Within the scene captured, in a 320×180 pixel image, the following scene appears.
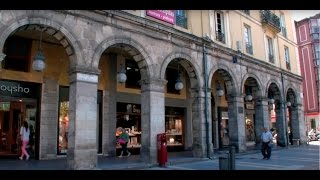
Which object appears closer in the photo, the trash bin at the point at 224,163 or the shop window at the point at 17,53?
the trash bin at the point at 224,163

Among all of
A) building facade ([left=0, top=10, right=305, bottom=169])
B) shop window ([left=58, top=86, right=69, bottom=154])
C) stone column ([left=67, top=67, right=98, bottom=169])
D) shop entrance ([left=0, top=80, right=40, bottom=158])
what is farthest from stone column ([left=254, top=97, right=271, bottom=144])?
shop entrance ([left=0, top=80, right=40, bottom=158])

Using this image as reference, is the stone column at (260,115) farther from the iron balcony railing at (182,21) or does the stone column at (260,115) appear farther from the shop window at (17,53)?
the shop window at (17,53)

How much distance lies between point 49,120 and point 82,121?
3.68m

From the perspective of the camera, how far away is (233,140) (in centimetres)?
1828

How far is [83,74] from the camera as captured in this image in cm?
1167

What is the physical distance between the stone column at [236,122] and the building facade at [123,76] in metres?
0.05

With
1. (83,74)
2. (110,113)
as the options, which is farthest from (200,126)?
(83,74)

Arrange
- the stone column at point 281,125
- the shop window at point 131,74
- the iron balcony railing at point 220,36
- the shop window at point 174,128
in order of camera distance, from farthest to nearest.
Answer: the stone column at point 281,125 → the shop window at point 174,128 → the iron balcony railing at point 220,36 → the shop window at point 131,74

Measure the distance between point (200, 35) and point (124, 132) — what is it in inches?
219

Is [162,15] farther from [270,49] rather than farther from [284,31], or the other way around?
[284,31]

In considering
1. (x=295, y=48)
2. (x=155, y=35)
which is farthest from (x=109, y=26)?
(x=295, y=48)

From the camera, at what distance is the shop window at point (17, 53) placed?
14.0m

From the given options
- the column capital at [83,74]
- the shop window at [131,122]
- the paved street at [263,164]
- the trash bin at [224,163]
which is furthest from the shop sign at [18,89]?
the trash bin at [224,163]
